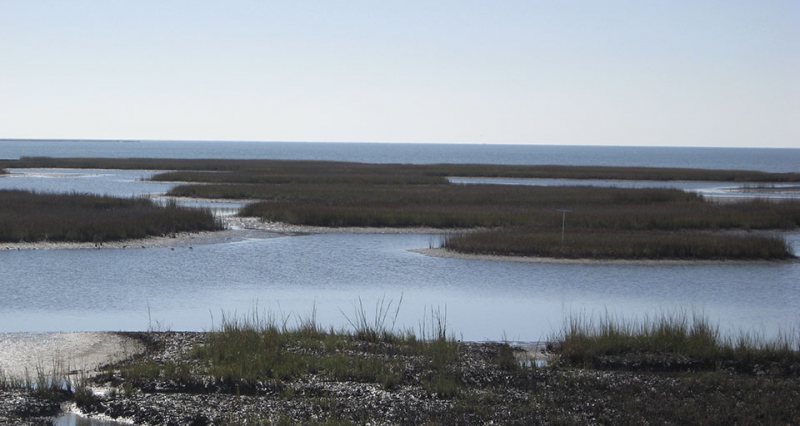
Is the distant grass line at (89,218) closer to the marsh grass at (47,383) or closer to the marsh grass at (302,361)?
the marsh grass at (302,361)

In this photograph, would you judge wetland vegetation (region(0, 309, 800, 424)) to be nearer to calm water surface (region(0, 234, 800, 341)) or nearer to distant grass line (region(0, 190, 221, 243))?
calm water surface (region(0, 234, 800, 341))

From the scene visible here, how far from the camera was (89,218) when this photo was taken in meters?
36.4

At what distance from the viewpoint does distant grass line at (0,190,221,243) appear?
33531 mm

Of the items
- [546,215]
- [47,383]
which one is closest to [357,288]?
[47,383]

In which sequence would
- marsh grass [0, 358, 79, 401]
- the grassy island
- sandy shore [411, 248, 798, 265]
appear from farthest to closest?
1. the grassy island
2. sandy shore [411, 248, 798, 265]
3. marsh grass [0, 358, 79, 401]

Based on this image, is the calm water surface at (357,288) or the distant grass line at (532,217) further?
the distant grass line at (532,217)

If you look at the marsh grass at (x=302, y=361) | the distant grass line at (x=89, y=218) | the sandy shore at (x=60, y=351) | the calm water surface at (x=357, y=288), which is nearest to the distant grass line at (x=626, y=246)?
the calm water surface at (x=357, y=288)

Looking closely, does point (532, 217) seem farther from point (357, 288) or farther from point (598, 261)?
point (357, 288)

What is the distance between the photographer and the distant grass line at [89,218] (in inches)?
1320

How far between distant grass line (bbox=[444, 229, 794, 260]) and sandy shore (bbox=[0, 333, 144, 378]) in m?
17.5

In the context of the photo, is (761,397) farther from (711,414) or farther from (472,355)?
(472,355)

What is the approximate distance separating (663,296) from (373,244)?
14110 millimetres

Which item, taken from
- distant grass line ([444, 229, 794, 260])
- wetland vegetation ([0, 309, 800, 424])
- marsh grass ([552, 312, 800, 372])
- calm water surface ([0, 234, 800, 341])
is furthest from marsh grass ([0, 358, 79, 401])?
distant grass line ([444, 229, 794, 260])

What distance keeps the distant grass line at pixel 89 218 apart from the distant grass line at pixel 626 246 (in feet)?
37.1
